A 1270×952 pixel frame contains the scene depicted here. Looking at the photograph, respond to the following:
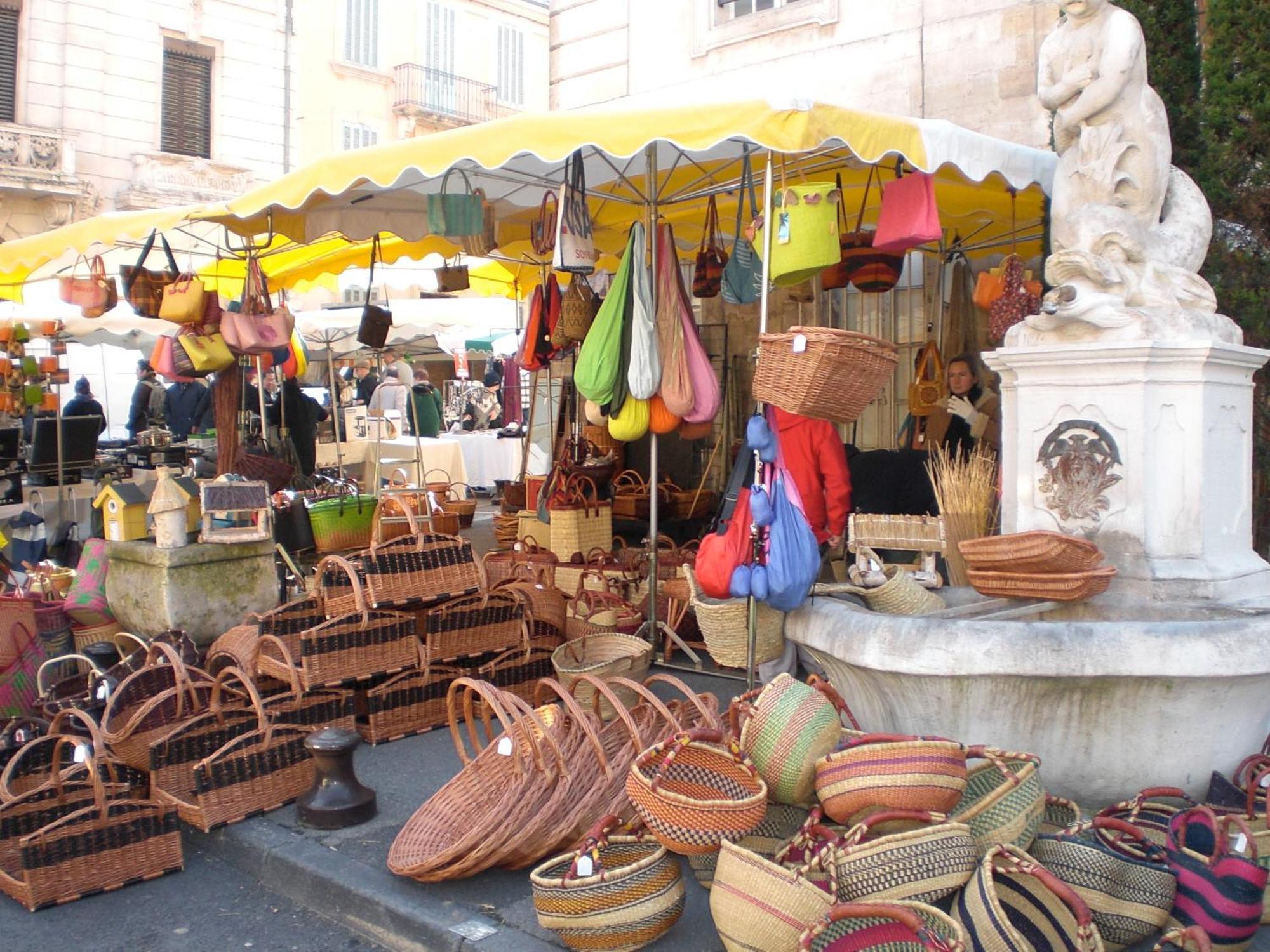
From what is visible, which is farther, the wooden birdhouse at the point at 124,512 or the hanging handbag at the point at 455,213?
the hanging handbag at the point at 455,213

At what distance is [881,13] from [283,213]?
16.0ft

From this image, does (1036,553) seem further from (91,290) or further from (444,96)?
(444,96)

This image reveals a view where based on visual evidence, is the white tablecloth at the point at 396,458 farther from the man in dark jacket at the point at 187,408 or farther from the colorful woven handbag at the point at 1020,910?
the colorful woven handbag at the point at 1020,910

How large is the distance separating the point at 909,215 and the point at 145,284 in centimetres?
522

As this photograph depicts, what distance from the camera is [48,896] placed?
12.2ft

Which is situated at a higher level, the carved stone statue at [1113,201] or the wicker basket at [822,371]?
the carved stone statue at [1113,201]

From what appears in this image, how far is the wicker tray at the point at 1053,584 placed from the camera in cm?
392

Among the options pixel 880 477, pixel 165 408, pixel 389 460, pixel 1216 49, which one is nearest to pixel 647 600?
pixel 880 477

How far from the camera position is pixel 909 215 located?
523 centimetres

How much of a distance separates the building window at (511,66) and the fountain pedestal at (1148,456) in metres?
27.5

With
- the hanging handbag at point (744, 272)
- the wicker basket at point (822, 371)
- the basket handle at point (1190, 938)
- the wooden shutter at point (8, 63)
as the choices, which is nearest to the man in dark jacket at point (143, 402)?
the wooden shutter at point (8, 63)

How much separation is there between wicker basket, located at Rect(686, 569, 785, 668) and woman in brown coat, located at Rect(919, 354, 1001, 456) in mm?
3000

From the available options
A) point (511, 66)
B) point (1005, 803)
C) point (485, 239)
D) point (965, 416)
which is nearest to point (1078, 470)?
point (1005, 803)

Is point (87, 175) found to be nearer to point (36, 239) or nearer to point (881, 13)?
point (36, 239)
